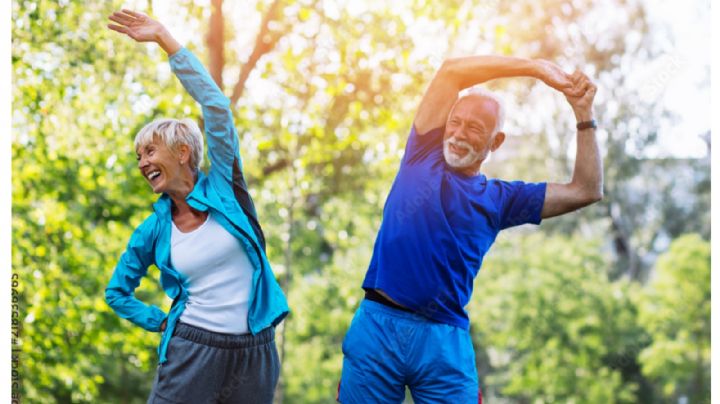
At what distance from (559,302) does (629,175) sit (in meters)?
3.35

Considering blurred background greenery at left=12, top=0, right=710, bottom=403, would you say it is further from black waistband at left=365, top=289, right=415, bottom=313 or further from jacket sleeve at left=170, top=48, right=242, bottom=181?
black waistband at left=365, top=289, right=415, bottom=313

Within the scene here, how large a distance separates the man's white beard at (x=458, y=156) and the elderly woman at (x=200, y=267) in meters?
0.62

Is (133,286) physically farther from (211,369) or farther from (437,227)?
(437,227)

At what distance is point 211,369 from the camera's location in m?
2.48

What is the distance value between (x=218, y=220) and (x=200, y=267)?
15 centimetres

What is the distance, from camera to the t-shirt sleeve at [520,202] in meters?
2.64

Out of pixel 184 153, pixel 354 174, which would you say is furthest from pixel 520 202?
pixel 354 174

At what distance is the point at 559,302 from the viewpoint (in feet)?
65.1

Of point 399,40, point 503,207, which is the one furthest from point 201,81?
point 399,40

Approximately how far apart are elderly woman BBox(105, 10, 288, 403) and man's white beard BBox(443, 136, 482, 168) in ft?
2.03

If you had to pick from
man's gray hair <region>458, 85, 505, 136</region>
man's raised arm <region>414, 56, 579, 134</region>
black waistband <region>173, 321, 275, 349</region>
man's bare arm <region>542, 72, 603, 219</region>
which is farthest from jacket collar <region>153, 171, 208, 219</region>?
man's bare arm <region>542, 72, 603, 219</region>

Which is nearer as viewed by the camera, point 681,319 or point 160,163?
point 160,163

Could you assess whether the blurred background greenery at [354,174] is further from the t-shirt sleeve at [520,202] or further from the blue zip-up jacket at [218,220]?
the t-shirt sleeve at [520,202]

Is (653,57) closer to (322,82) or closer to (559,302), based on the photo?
(559,302)
